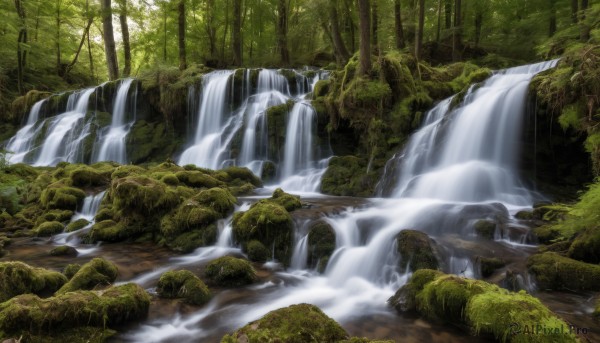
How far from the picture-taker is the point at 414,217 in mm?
7660

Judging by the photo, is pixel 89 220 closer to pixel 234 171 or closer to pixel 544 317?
pixel 234 171

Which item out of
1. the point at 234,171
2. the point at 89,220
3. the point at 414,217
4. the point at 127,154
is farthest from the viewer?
the point at 127,154

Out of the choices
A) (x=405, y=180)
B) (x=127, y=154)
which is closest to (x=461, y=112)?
(x=405, y=180)

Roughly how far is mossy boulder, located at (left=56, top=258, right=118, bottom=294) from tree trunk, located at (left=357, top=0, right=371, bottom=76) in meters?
9.55

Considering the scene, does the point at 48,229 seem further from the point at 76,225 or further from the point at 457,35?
the point at 457,35

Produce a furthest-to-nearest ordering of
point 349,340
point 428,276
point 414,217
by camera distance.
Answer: point 414,217 → point 428,276 → point 349,340

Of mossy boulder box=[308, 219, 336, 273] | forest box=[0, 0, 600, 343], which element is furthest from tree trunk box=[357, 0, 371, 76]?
mossy boulder box=[308, 219, 336, 273]

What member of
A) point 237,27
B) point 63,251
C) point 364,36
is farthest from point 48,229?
point 237,27

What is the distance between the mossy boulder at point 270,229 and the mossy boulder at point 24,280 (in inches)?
122

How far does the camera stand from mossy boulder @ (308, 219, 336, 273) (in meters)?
6.86

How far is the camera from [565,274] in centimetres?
500

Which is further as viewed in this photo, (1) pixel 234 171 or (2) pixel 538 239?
(1) pixel 234 171

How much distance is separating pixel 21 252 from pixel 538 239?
374 inches

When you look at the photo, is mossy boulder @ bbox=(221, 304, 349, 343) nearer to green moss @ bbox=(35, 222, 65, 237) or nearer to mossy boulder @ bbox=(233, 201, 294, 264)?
mossy boulder @ bbox=(233, 201, 294, 264)
